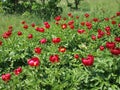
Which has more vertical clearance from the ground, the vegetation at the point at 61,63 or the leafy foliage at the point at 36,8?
the vegetation at the point at 61,63

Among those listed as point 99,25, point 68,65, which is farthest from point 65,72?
point 99,25

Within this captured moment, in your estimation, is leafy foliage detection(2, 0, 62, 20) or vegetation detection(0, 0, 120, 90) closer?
vegetation detection(0, 0, 120, 90)

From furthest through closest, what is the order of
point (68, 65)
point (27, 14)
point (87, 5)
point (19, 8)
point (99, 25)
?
point (87, 5), point (19, 8), point (27, 14), point (99, 25), point (68, 65)

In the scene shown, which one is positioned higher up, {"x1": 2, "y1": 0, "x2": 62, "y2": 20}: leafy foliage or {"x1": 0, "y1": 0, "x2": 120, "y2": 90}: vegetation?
{"x1": 0, "y1": 0, "x2": 120, "y2": 90}: vegetation

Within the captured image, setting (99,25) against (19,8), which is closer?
(99,25)

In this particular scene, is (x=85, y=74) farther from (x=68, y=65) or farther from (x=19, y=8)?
(x=19, y=8)

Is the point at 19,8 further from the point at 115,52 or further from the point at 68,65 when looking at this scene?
the point at 115,52

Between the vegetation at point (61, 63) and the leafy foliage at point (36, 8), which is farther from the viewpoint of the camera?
the leafy foliage at point (36, 8)

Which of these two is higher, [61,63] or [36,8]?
[61,63]

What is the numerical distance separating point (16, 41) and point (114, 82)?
277cm

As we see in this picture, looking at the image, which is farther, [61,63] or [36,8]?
[36,8]

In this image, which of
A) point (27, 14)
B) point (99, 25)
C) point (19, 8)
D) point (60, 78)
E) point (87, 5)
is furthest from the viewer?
point (87, 5)

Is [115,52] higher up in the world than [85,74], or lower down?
higher up

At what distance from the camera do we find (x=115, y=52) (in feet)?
13.6
